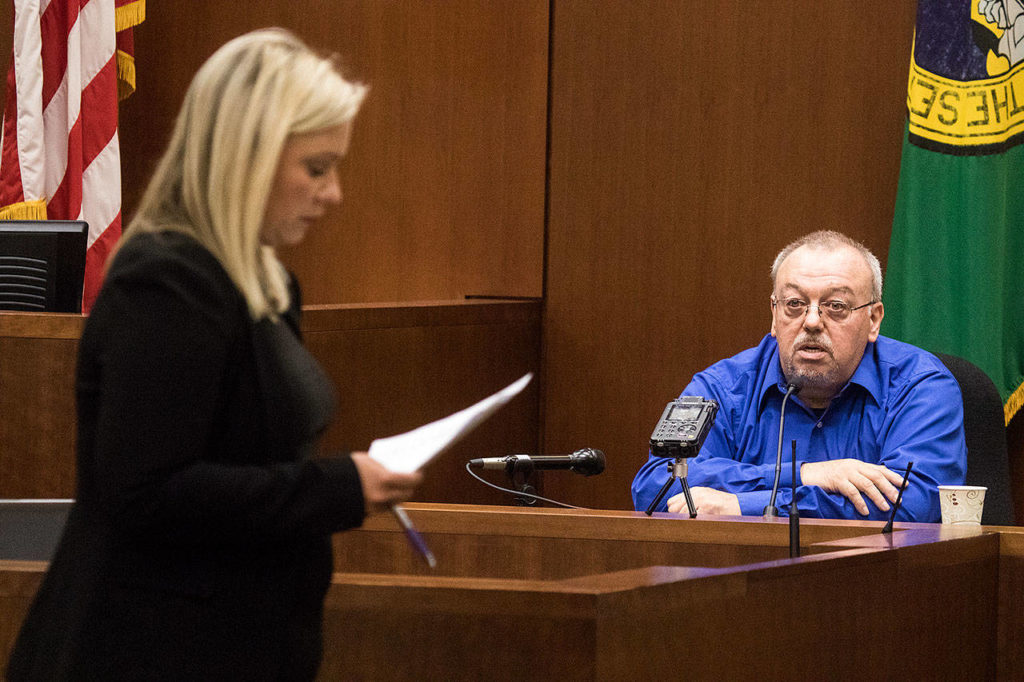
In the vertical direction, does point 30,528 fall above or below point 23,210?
below

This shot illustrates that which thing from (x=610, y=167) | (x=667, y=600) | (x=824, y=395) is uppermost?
(x=610, y=167)

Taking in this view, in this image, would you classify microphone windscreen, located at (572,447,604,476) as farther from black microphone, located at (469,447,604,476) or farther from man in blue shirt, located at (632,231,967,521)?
man in blue shirt, located at (632,231,967,521)

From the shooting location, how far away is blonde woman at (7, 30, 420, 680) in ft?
4.35

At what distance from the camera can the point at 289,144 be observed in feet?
4.65

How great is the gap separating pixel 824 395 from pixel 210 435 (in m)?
2.46

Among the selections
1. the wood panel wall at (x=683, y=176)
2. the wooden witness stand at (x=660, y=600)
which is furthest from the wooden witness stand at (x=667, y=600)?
the wood panel wall at (x=683, y=176)

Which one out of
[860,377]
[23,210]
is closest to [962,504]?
[860,377]

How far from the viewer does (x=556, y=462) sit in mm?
2812

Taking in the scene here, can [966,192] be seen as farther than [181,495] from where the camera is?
Yes

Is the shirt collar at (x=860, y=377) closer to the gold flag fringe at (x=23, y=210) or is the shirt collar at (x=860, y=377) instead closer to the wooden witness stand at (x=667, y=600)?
the wooden witness stand at (x=667, y=600)

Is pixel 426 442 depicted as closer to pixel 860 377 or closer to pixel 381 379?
pixel 860 377

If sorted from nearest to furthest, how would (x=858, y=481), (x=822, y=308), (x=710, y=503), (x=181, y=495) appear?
1. (x=181, y=495)
2. (x=858, y=481)
3. (x=710, y=503)
4. (x=822, y=308)

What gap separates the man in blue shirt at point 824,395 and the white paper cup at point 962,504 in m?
0.41

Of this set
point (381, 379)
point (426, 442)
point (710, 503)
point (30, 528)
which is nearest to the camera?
point (426, 442)
